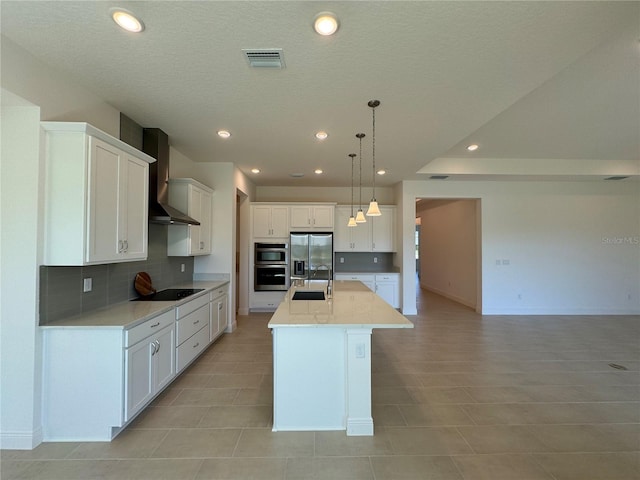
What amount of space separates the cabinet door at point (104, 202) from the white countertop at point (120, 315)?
0.47 meters

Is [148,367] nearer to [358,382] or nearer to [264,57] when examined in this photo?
[358,382]

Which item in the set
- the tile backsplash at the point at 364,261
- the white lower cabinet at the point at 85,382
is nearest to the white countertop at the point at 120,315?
the white lower cabinet at the point at 85,382

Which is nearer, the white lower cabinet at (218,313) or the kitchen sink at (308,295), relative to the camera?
the kitchen sink at (308,295)

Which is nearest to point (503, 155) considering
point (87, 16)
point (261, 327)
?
point (261, 327)

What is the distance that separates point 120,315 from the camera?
7.48 feet

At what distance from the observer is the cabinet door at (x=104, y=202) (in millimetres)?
2096

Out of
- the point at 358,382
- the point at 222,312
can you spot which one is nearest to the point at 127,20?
the point at 358,382

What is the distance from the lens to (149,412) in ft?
7.79

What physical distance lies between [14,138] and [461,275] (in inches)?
306

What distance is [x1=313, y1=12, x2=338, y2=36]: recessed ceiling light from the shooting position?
1.59 m

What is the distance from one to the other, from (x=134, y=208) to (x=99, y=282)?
752 millimetres

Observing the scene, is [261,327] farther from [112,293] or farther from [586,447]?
[586,447]

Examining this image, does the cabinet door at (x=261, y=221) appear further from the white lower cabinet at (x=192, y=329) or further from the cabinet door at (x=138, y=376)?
the cabinet door at (x=138, y=376)

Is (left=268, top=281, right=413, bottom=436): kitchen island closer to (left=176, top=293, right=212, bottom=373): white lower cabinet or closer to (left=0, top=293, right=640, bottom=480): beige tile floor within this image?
(left=0, top=293, right=640, bottom=480): beige tile floor
